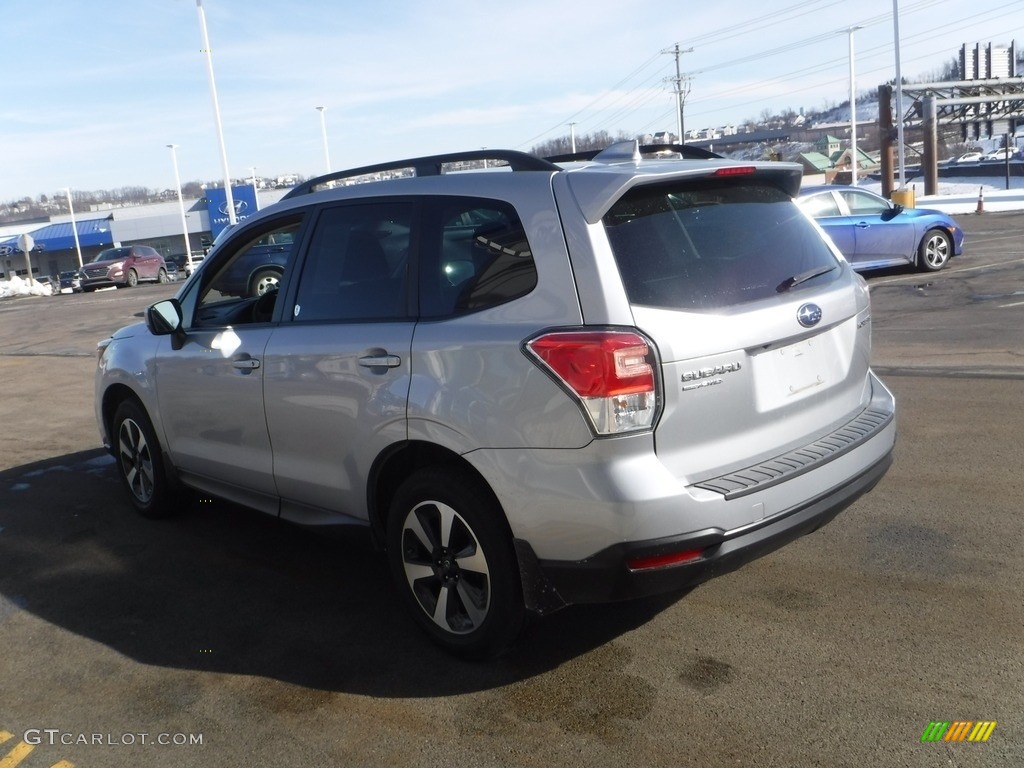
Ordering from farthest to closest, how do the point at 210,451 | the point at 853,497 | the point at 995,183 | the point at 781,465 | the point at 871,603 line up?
the point at 995,183 < the point at 210,451 < the point at 871,603 < the point at 853,497 < the point at 781,465

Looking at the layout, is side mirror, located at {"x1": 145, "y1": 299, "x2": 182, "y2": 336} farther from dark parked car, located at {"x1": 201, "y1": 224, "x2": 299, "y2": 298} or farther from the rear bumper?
the rear bumper

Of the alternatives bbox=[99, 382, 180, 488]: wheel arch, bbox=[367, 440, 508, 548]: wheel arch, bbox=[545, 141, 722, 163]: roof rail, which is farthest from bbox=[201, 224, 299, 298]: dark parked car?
bbox=[545, 141, 722, 163]: roof rail

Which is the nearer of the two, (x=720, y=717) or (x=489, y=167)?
(x=720, y=717)

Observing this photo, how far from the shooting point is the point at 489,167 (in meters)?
4.08

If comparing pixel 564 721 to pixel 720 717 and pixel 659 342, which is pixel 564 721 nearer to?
pixel 720 717

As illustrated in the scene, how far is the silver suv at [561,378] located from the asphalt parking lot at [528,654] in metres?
0.41

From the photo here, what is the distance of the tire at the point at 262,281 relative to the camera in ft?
17.2

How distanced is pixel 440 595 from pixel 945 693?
1.88 meters

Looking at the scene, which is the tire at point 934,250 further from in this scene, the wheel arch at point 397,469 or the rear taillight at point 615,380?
the rear taillight at point 615,380

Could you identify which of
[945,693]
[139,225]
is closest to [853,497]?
[945,693]

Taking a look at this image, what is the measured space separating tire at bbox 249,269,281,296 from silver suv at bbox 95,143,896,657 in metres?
0.70

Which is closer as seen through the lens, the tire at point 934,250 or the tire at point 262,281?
the tire at point 262,281

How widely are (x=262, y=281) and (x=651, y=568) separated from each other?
318cm

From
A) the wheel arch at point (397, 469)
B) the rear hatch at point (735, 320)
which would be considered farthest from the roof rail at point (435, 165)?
the wheel arch at point (397, 469)
